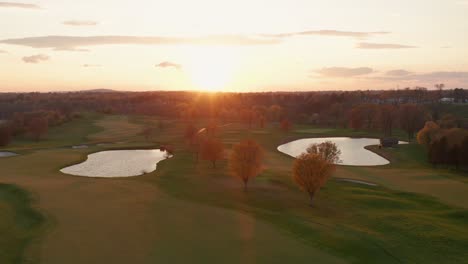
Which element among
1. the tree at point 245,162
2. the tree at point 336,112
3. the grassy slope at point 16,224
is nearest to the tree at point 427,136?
the tree at point 245,162

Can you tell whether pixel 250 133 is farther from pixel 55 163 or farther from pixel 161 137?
pixel 55 163

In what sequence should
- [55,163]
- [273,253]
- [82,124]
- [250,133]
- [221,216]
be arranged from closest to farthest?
[273,253] < [221,216] < [55,163] < [250,133] < [82,124]

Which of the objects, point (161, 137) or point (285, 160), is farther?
point (161, 137)

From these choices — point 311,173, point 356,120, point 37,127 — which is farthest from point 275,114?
point 311,173

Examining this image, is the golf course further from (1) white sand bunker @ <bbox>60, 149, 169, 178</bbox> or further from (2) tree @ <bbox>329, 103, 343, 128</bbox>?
A: (2) tree @ <bbox>329, 103, 343, 128</bbox>

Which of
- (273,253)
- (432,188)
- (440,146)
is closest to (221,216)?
(273,253)

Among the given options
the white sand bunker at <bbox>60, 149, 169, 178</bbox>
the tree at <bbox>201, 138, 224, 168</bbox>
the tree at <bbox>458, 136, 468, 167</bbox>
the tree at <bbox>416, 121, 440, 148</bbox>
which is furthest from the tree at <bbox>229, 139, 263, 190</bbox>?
the tree at <bbox>416, 121, 440, 148</bbox>
